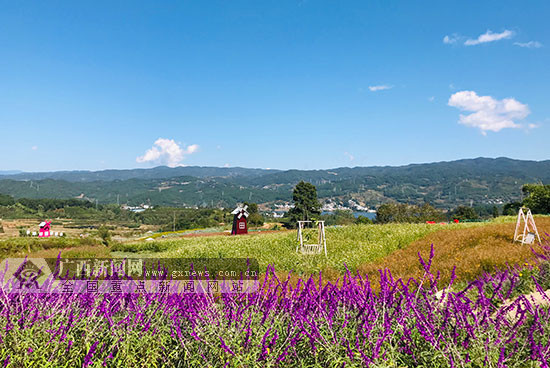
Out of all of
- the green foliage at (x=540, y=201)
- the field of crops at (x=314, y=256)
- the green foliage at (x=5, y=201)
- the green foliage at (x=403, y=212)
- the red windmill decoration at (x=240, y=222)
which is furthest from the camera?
the green foliage at (x=5, y=201)

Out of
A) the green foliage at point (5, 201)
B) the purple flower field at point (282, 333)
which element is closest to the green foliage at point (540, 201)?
the purple flower field at point (282, 333)

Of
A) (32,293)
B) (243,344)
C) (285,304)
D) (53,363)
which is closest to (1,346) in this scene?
(53,363)

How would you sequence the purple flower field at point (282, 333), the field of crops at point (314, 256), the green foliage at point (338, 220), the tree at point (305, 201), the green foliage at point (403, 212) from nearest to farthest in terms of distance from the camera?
1. the purple flower field at point (282, 333)
2. the field of crops at point (314, 256)
3. the green foliage at point (403, 212)
4. the tree at point (305, 201)
5. the green foliage at point (338, 220)

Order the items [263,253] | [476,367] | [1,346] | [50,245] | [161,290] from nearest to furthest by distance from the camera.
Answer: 1. [476,367]
2. [1,346]
3. [161,290]
4. [263,253]
5. [50,245]

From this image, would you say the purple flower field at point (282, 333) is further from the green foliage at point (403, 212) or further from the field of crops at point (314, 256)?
the green foliage at point (403, 212)

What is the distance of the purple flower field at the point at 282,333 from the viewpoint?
8.56ft

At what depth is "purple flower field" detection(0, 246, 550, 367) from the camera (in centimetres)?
261

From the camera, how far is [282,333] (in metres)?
3.07

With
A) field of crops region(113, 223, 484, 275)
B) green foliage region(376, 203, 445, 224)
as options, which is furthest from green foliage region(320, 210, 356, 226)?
field of crops region(113, 223, 484, 275)

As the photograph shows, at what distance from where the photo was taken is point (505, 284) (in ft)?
20.3

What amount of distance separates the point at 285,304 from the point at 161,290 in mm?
1308

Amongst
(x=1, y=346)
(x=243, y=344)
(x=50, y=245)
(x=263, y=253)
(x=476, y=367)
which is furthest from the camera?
(x=50, y=245)

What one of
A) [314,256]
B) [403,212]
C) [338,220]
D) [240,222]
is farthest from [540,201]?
[338,220]

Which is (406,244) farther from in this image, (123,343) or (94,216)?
(94,216)
